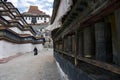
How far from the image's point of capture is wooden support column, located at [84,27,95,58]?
533 cm

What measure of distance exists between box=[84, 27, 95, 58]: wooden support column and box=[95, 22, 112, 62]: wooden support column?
1.33 m

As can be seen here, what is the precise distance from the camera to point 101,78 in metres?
3.05

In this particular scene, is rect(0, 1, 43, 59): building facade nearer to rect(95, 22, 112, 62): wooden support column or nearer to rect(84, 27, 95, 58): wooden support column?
rect(84, 27, 95, 58): wooden support column

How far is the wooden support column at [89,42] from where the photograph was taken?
533 centimetres

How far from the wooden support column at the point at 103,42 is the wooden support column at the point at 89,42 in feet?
4.36

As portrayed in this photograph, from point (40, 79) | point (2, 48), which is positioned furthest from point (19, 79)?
point (2, 48)

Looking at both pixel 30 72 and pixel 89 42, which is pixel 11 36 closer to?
pixel 30 72

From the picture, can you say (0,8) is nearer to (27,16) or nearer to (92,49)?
(92,49)

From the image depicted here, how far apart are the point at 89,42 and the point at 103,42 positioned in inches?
61.8

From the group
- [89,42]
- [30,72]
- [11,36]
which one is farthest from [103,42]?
[11,36]

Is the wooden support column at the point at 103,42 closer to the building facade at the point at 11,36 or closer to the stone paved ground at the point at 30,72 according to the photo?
the stone paved ground at the point at 30,72

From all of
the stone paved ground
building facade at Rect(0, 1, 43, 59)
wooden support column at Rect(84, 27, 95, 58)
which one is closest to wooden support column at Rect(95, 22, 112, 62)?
wooden support column at Rect(84, 27, 95, 58)

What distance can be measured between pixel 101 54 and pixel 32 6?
9142cm

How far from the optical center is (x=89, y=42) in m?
5.33
